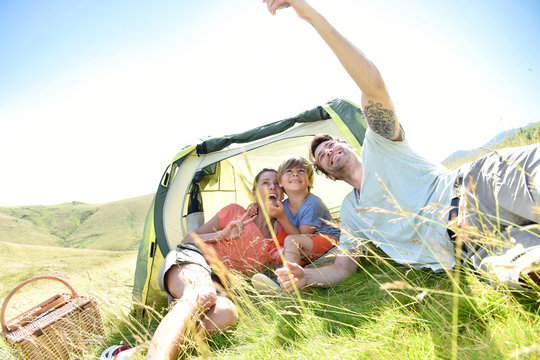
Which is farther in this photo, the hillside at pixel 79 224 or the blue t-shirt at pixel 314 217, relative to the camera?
the hillside at pixel 79 224

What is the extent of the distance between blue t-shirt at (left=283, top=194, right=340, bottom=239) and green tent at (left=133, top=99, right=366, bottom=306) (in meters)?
0.72

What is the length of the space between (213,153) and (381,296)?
8.24ft

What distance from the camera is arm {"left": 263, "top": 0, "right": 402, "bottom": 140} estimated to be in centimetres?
191

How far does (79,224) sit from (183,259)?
101 meters

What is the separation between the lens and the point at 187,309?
5.71 feet

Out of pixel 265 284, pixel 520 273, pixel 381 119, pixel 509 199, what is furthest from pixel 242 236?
pixel 520 273

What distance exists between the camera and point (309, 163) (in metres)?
3.32

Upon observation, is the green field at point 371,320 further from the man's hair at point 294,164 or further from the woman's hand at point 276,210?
the man's hair at point 294,164

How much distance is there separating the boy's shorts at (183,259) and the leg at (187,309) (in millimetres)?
40

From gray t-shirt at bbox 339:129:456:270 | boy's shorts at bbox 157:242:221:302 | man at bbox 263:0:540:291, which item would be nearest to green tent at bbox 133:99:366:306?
boy's shorts at bbox 157:242:221:302

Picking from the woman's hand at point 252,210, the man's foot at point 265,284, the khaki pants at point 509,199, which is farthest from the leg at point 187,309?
the khaki pants at point 509,199

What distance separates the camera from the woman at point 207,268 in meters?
1.63

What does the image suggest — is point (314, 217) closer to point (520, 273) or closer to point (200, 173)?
point (200, 173)

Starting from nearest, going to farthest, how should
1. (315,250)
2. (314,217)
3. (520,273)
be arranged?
(520,273) → (315,250) → (314,217)
